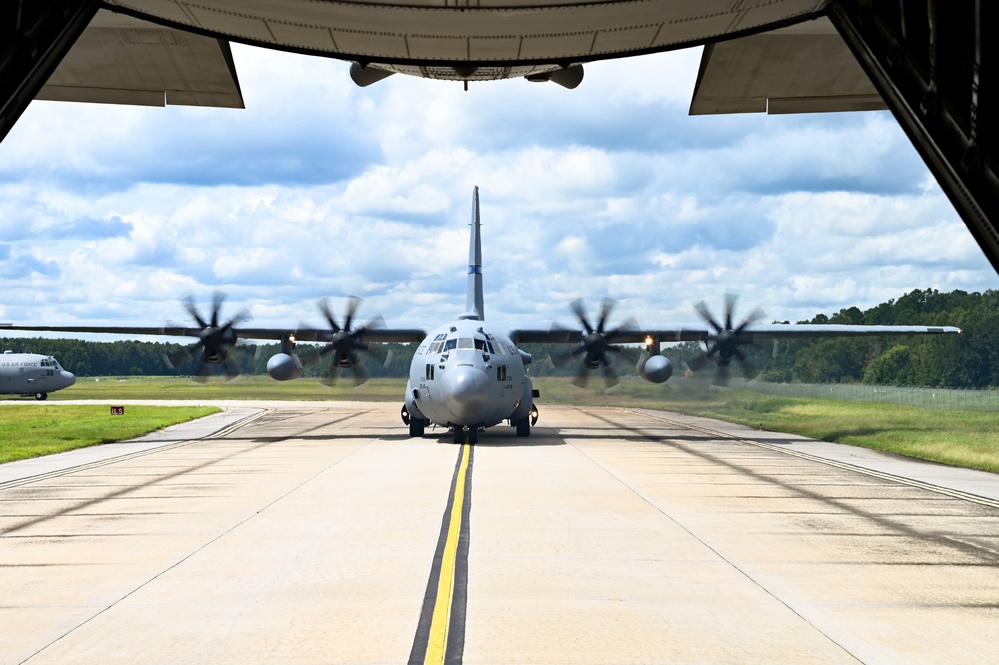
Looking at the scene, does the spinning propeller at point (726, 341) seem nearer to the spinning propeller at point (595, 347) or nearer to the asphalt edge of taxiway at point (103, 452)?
the spinning propeller at point (595, 347)

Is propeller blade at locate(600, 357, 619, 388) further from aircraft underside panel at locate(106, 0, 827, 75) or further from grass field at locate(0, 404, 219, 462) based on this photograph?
aircraft underside panel at locate(106, 0, 827, 75)

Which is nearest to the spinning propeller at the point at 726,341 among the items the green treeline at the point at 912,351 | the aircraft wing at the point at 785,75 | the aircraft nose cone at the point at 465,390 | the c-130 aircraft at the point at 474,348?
the c-130 aircraft at the point at 474,348

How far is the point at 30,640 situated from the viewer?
23.6 feet

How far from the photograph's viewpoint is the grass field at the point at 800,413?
27203mm

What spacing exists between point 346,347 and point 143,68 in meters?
24.8

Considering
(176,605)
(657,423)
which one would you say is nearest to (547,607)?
(176,605)

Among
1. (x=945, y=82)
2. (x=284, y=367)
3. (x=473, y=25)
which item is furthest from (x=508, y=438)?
(x=945, y=82)

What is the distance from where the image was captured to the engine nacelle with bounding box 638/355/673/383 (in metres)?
33.5

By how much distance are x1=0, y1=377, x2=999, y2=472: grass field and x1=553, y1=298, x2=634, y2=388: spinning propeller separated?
0.64 meters

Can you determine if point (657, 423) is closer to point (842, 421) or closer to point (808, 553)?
point (842, 421)

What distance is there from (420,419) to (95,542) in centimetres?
1944

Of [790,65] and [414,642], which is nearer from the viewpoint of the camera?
[414,642]

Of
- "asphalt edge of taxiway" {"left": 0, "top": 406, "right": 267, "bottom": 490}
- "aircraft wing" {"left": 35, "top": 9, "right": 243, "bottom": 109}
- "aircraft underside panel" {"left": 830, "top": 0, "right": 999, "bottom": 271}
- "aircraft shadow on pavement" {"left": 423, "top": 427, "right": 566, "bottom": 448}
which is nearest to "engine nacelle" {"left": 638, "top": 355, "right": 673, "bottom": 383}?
"aircraft shadow on pavement" {"left": 423, "top": 427, "right": 566, "bottom": 448}

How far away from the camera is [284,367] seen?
33.4m
